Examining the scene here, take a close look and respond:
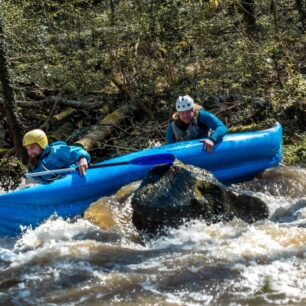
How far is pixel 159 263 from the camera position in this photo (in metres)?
4.38

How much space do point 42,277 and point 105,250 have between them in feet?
2.16

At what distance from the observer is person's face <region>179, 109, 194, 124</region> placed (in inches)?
244

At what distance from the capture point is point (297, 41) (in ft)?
30.7

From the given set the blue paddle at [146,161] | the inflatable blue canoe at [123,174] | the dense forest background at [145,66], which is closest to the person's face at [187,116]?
the inflatable blue canoe at [123,174]

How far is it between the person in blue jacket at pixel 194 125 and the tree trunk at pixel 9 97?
2252 millimetres

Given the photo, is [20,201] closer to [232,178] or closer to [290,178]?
[232,178]

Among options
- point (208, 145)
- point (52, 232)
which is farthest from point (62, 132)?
point (52, 232)

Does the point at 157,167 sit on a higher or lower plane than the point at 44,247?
higher

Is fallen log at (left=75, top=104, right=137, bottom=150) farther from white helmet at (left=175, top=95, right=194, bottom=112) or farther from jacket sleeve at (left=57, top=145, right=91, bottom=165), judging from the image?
white helmet at (left=175, top=95, right=194, bottom=112)

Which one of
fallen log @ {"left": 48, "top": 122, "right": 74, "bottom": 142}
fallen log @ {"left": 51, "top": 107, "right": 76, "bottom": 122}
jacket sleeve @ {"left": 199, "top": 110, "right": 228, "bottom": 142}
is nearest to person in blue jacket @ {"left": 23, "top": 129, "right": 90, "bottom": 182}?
jacket sleeve @ {"left": 199, "top": 110, "right": 228, "bottom": 142}

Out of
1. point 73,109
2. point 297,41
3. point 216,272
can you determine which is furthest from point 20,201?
point 297,41

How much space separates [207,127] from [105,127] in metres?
2.60

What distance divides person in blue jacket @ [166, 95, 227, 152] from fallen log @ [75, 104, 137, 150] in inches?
76.7

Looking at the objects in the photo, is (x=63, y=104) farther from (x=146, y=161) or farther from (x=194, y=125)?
(x=146, y=161)
